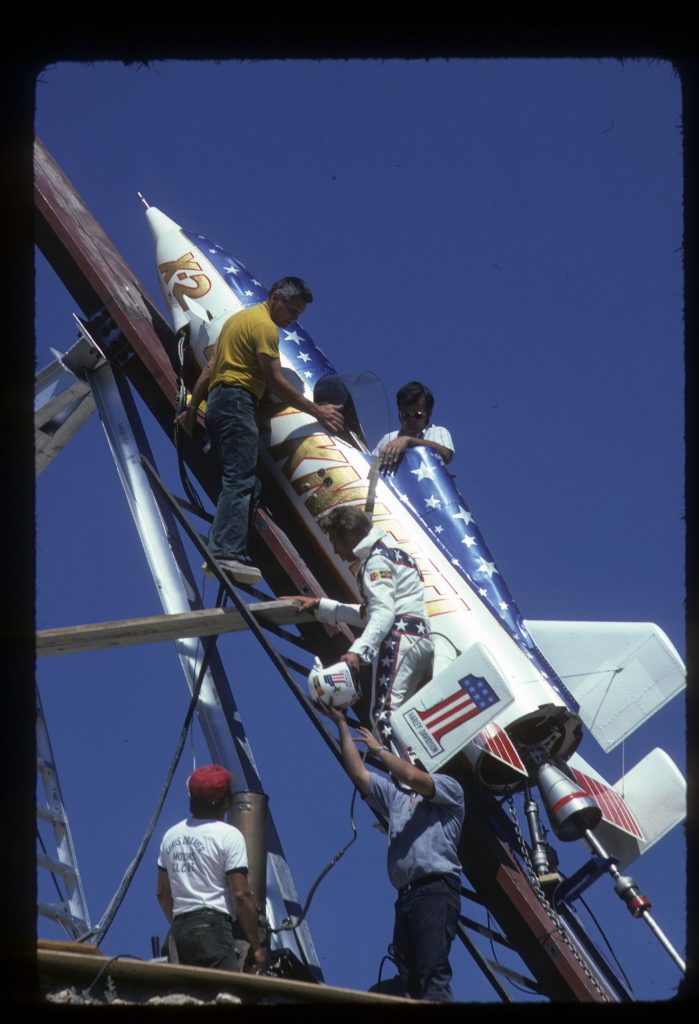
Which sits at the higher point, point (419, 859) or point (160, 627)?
point (160, 627)

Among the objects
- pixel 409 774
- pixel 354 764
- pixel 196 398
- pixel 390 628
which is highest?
pixel 196 398

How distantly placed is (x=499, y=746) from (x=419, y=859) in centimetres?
215

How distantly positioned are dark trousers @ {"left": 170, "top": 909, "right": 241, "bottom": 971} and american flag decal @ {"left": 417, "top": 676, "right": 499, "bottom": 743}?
197 cm

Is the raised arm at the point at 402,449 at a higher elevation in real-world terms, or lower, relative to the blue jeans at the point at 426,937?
higher

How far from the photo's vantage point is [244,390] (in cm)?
1191

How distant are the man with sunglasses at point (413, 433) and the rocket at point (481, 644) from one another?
0.11 metres

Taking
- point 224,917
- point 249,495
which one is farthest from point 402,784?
point 249,495

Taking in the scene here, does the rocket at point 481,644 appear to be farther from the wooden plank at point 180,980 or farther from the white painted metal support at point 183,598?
the wooden plank at point 180,980

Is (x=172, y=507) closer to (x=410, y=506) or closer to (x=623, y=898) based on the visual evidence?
(x=410, y=506)

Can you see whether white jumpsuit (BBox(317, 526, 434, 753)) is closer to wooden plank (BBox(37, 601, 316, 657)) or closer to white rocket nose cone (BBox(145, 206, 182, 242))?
wooden plank (BBox(37, 601, 316, 657))

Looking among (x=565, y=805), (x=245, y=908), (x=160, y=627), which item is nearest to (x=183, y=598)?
(x=160, y=627)

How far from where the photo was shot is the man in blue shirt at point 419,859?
889cm

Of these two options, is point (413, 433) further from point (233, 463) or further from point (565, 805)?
point (565, 805)

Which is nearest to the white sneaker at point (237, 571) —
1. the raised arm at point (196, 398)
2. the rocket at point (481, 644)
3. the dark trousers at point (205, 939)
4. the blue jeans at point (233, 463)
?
the blue jeans at point (233, 463)
